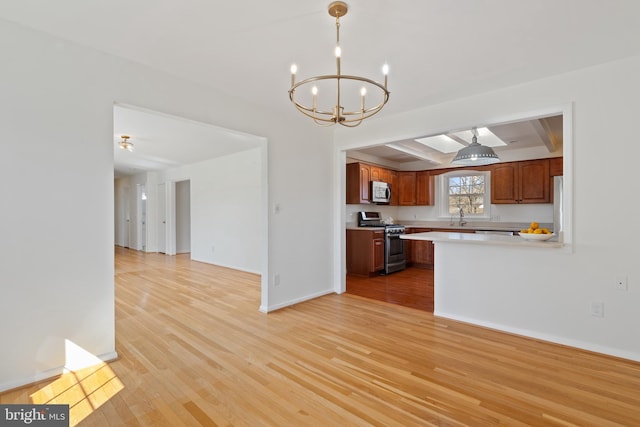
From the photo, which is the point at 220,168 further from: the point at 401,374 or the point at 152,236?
the point at 401,374

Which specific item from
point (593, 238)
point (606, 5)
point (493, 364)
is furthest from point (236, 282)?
point (606, 5)

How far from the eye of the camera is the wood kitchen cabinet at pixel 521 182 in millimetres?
5703

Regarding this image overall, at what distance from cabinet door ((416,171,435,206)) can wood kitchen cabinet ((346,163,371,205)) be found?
161cm

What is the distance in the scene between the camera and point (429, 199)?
7164 mm

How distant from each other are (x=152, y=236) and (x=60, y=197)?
736 cm

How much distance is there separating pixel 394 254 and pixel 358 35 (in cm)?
470

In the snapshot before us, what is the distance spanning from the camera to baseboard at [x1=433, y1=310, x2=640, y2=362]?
2.59 metres

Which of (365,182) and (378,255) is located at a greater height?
(365,182)

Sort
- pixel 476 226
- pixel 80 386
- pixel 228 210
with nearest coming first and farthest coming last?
pixel 80 386 < pixel 476 226 < pixel 228 210

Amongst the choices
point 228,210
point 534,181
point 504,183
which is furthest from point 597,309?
point 228,210

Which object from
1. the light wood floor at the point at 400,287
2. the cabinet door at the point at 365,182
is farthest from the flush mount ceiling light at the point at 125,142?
the light wood floor at the point at 400,287

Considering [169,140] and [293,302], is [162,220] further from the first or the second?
[293,302]

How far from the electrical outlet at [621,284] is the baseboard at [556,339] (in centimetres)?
52

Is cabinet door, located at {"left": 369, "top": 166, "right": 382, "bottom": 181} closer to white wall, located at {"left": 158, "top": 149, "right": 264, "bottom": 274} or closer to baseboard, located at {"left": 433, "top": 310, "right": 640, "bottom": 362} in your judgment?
white wall, located at {"left": 158, "top": 149, "right": 264, "bottom": 274}
